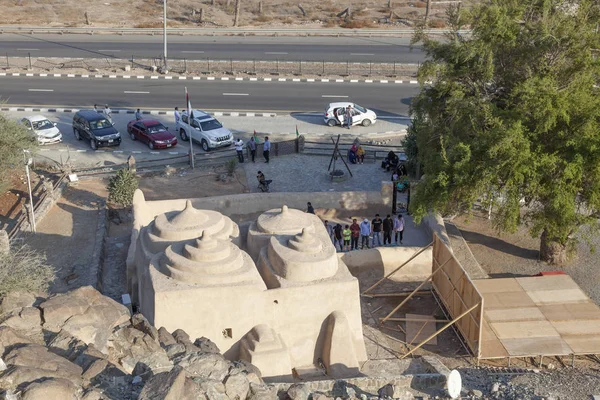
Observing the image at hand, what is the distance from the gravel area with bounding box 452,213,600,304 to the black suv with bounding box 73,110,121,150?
712 inches

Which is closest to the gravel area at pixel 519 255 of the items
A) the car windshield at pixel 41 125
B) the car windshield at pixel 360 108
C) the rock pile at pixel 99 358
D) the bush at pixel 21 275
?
the rock pile at pixel 99 358

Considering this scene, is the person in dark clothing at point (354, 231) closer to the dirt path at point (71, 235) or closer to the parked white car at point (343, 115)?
the dirt path at point (71, 235)

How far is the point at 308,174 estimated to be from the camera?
36.7 meters

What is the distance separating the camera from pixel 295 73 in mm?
51531

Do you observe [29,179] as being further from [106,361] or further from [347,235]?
[106,361]

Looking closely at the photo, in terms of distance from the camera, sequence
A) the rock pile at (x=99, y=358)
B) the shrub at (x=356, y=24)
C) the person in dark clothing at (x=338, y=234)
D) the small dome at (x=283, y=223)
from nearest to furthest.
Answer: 1. the rock pile at (x=99, y=358)
2. the small dome at (x=283, y=223)
3. the person in dark clothing at (x=338, y=234)
4. the shrub at (x=356, y=24)

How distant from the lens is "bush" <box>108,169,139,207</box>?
108 ft

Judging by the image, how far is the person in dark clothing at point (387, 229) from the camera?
97.3ft

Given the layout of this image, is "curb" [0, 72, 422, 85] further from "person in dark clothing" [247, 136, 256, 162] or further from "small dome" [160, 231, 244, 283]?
"small dome" [160, 231, 244, 283]

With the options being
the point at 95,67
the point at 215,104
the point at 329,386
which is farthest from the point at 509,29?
the point at 95,67

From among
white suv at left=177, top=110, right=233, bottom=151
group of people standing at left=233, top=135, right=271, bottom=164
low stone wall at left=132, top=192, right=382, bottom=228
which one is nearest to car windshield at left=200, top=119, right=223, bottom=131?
white suv at left=177, top=110, right=233, bottom=151

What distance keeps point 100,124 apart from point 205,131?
5.39 m

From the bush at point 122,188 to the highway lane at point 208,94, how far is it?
41.9 ft

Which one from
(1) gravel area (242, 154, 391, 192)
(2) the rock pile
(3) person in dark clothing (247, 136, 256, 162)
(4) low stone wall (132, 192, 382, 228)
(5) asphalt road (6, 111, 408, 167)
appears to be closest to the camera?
(2) the rock pile
